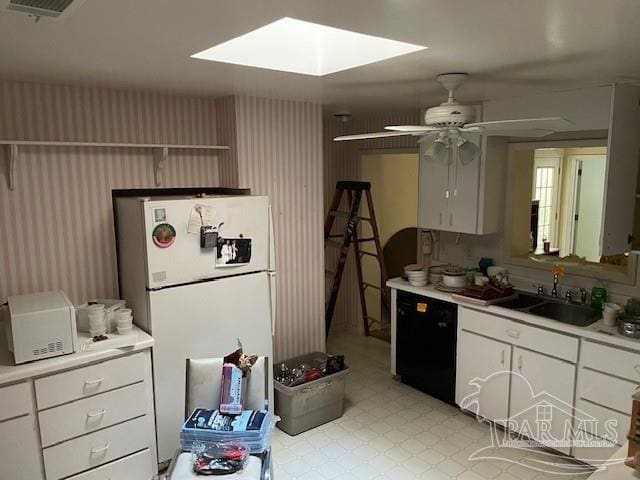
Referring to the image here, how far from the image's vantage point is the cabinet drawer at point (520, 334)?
2.86m

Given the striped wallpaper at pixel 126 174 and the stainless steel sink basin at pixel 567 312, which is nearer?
the striped wallpaper at pixel 126 174

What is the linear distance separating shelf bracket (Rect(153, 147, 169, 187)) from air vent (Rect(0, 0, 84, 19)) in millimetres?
1829

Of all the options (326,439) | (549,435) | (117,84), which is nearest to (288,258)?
(326,439)

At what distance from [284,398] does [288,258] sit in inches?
40.4

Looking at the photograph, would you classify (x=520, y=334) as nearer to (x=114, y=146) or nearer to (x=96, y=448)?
(x=96, y=448)

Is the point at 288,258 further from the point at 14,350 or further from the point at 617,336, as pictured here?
the point at 617,336

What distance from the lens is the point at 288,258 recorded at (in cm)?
366

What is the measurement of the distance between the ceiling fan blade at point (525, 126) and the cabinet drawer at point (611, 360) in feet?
4.38

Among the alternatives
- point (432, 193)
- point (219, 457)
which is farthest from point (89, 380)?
point (432, 193)

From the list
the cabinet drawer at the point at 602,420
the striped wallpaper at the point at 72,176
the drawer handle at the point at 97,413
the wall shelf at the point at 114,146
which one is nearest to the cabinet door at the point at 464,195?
the cabinet drawer at the point at 602,420

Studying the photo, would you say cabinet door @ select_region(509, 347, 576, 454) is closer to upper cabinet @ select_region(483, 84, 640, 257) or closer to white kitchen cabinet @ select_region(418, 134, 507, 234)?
upper cabinet @ select_region(483, 84, 640, 257)

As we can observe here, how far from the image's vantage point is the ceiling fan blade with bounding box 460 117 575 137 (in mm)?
1851

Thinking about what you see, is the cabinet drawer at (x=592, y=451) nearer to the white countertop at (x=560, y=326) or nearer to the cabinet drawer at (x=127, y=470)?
the white countertop at (x=560, y=326)

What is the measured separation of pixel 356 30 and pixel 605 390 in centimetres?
241
